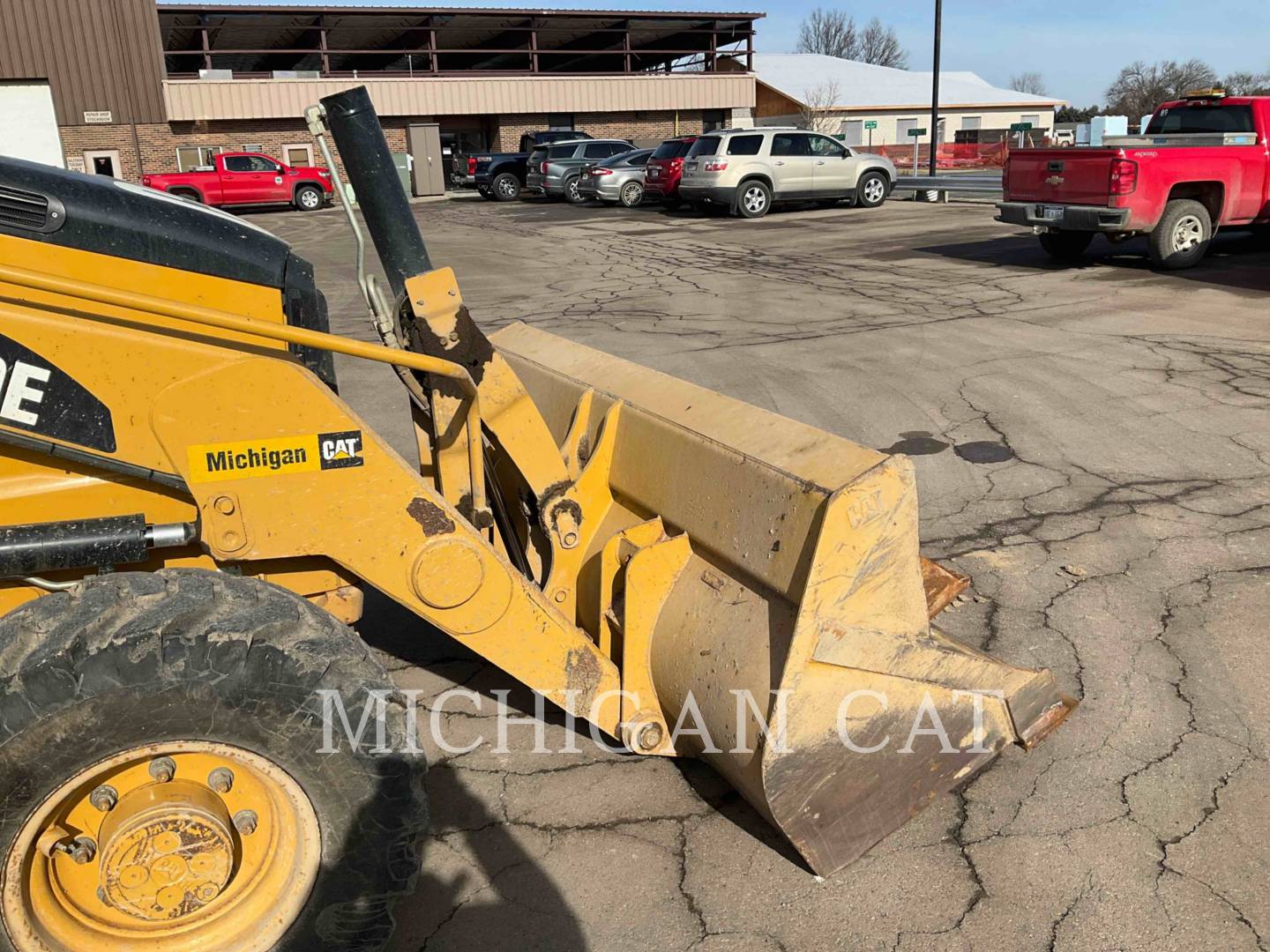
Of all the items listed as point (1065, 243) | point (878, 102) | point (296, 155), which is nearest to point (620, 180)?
point (1065, 243)

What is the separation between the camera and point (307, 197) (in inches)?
1208

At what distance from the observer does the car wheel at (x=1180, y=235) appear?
12.5 m

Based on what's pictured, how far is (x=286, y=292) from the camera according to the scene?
2.87 metres

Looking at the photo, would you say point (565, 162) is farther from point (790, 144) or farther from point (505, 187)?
point (790, 144)

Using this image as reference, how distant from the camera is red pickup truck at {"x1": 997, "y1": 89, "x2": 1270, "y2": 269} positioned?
39.8 ft

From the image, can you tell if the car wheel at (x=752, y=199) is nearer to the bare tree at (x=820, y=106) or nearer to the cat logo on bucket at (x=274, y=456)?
the cat logo on bucket at (x=274, y=456)

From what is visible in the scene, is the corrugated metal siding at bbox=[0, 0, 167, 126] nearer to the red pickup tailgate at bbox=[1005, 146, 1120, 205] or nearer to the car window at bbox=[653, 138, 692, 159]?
the car window at bbox=[653, 138, 692, 159]

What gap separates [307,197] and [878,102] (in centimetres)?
3167

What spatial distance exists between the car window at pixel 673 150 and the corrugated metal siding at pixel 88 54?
1906 centimetres

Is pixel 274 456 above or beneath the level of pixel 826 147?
beneath

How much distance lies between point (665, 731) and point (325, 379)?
149 cm

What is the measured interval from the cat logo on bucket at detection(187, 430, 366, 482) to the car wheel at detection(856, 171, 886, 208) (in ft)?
70.5

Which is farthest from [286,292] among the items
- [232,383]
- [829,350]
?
[829,350]

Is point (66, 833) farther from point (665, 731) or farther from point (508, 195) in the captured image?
point (508, 195)
